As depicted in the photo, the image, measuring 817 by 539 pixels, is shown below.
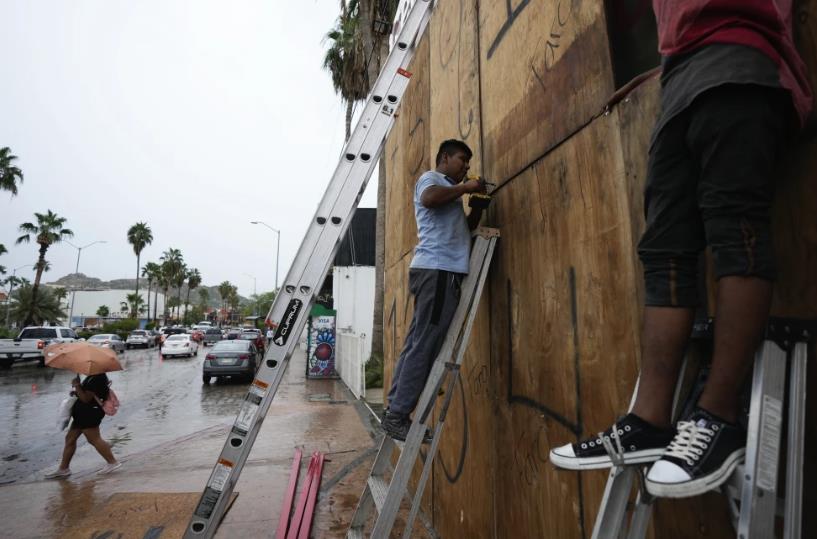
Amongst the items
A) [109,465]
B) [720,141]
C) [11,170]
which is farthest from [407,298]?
[11,170]

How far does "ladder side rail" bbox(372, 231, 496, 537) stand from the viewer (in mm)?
2055

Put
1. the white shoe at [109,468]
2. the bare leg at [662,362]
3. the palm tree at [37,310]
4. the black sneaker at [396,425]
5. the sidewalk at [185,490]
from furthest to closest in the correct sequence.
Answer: the palm tree at [37,310], the white shoe at [109,468], the sidewalk at [185,490], the black sneaker at [396,425], the bare leg at [662,362]

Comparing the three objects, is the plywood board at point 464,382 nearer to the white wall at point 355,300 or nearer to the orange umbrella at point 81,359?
the orange umbrella at point 81,359

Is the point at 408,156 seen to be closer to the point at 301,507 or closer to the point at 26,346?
the point at 301,507

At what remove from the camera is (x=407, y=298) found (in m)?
4.41

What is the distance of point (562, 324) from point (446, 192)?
988mm

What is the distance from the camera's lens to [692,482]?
887 millimetres

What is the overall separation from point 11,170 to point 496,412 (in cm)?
4081

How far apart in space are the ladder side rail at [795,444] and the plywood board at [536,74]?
4.16 feet

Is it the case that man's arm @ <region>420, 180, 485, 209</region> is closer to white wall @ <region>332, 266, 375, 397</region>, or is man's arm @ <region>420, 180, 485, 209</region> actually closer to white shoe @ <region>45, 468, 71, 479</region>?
white shoe @ <region>45, 468, 71, 479</region>

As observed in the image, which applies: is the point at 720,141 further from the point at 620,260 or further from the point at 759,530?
the point at 759,530

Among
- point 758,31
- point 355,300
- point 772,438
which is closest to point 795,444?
point 772,438

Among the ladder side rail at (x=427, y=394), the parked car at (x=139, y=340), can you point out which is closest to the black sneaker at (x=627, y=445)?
the ladder side rail at (x=427, y=394)

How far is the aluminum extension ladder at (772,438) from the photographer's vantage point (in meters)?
0.86
